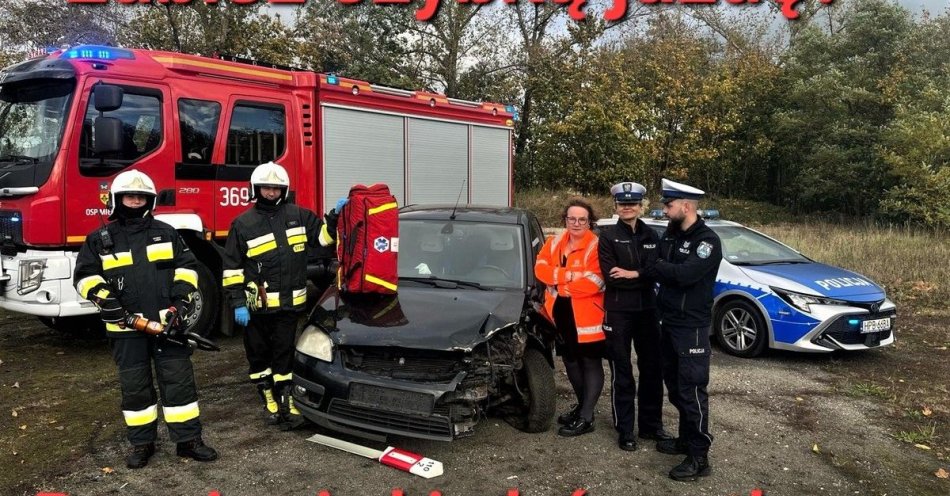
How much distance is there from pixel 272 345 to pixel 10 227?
294cm

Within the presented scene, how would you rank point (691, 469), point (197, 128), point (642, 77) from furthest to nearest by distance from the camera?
point (642, 77) → point (197, 128) → point (691, 469)

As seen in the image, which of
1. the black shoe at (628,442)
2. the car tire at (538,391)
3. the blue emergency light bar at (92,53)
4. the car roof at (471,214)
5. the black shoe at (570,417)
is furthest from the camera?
the blue emergency light bar at (92,53)

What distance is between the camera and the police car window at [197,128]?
629cm

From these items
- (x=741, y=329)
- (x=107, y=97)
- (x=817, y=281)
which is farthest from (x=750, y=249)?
(x=107, y=97)

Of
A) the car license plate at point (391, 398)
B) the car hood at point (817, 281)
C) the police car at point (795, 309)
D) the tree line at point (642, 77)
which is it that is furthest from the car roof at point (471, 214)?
Answer: the tree line at point (642, 77)

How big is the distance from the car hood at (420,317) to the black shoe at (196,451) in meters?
0.94

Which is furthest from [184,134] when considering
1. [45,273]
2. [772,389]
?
[772,389]

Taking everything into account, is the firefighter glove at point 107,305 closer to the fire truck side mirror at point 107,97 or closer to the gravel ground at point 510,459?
the gravel ground at point 510,459

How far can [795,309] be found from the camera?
5.96 metres

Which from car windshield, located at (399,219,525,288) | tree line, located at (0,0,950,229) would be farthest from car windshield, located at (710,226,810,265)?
tree line, located at (0,0,950,229)

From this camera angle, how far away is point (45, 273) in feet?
18.1

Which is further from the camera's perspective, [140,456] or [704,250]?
[140,456]

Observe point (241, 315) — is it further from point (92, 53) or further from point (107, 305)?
point (92, 53)

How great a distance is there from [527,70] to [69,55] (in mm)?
18352
